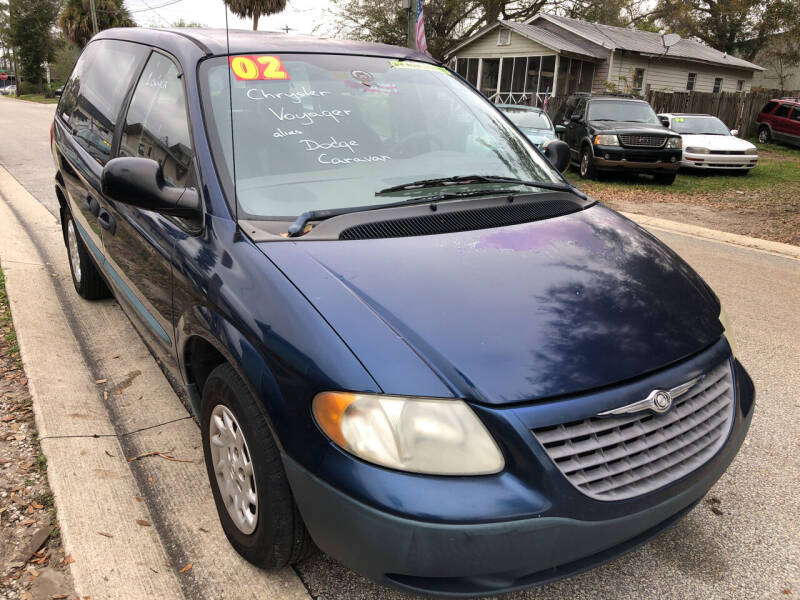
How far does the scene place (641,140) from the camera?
12.7 m

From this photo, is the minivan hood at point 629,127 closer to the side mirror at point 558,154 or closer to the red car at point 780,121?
the side mirror at point 558,154

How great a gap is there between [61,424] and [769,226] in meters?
9.24

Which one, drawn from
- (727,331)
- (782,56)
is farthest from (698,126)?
(782,56)

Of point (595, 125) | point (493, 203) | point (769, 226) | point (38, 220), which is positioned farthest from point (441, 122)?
point (595, 125)

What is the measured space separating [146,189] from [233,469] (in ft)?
3.38

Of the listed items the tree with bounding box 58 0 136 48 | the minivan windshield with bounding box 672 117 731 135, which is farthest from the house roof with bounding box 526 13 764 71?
the tree with bounding box 58 0 136 48

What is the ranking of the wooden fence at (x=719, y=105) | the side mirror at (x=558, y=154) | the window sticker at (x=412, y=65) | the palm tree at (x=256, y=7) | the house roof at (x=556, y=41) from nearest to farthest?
the window sticker at (x=412, y=65) < the side mirror at (x=558, y=154) < the wooden fence at (x=719, y=105) < the house roof at (x=556, y=41) < the palm tree at (x=256, y=7)

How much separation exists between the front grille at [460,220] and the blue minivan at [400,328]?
1 centimetres

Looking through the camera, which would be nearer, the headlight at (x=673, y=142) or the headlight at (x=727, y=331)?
the headlight at (x=727, y=331)

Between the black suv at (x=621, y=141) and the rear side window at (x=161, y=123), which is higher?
the rear side window at (x=161, y=123)

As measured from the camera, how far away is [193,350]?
238cm

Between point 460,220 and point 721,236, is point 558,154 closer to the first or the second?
point 460,220

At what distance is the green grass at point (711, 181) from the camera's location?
12742 mm

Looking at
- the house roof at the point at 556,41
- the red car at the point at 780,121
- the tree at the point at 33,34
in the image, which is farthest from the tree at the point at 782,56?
the tree at the point at 33,34
